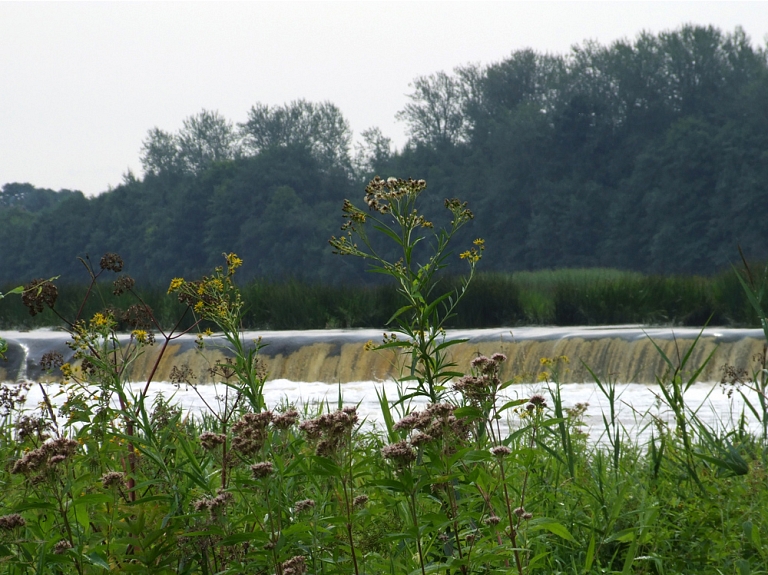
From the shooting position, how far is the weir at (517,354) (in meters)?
11.0

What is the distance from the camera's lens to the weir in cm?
→ 1099

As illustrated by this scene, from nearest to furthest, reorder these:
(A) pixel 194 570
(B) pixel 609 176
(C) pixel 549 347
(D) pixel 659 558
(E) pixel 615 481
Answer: (A) pixel 194 570
(D) pixel 659 558
(E) pixel 615 481
(C) pixel 549 347
(B) pixel 609 176

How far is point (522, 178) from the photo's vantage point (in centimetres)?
4503

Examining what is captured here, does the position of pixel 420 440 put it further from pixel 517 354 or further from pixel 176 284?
pixel 517 354

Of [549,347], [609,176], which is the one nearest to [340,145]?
[609,176]

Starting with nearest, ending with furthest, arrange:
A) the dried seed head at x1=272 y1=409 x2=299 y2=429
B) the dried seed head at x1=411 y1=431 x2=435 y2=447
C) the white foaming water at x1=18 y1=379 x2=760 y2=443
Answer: the dried seed head at x1=411 y1=431 x2=435 y2=447
the dried seed head at x1=272 y1=409 x2=299 y2=429
the white foaming water at x1=18 y1=379 x2=760 y2=443

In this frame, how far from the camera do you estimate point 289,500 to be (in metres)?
2.17

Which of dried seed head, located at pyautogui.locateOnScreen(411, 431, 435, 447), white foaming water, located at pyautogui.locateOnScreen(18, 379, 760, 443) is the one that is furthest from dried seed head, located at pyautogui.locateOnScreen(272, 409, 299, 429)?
white foaming water, located at pyautogui.locateOnScreen(18, 379, 760, 443)

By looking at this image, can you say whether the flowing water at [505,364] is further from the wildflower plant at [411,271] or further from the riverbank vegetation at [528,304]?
A: the wildflower plant at [411,271]

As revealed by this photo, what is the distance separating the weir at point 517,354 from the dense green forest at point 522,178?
1369 cm

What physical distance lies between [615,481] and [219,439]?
182 cm

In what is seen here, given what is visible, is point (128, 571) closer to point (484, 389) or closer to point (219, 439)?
point (219, 439)

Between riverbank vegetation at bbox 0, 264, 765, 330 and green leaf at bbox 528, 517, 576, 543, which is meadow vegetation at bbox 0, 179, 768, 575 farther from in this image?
riverbank vegetation at bbox 0, 264, 765, 330

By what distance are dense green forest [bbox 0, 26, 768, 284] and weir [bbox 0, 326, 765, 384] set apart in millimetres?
13685
